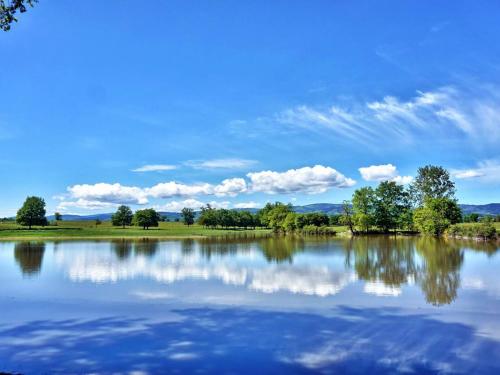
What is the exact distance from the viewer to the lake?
1026 centimetres

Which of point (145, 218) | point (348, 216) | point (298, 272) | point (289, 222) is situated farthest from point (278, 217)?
point (298, 272)

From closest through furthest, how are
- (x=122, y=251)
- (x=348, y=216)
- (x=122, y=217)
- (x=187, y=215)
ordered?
(x=122, y=251) → (x=348, y=216) → (x=122, y=217) → (x=187, y=215)

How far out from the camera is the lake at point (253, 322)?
10258mm

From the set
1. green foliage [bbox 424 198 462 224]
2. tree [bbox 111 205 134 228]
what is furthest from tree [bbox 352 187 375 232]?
tree [bbox 111 205 134 228]

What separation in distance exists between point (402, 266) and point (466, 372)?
21.3m

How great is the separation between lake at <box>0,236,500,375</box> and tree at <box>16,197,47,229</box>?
87130 mm

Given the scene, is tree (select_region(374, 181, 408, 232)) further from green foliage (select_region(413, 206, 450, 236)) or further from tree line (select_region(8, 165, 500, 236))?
green foliage (select_region(413, 206, 450, 236))

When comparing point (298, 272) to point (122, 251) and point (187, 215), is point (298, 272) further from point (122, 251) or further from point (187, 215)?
point (187, 215)

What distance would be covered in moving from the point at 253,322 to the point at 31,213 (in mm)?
106454

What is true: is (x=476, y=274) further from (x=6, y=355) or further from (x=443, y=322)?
(x=6, y=355)

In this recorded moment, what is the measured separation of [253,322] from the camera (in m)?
14.1

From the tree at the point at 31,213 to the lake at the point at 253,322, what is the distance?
8713cm

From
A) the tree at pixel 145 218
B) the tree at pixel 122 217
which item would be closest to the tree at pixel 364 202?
the tree at pixel 145 218

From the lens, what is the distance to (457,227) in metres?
71.6
